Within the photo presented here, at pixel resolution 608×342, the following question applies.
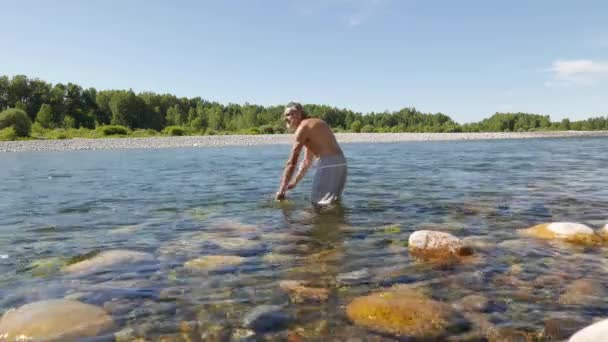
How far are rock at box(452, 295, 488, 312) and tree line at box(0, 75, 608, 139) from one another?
74173 mm

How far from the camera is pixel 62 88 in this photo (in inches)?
3871

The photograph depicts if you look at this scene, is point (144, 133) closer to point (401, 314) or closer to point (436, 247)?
point (436, 247)

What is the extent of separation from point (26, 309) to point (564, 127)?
16677cm

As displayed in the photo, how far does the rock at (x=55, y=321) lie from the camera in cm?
354

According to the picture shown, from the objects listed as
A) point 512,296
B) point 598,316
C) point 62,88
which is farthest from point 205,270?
point 62,88

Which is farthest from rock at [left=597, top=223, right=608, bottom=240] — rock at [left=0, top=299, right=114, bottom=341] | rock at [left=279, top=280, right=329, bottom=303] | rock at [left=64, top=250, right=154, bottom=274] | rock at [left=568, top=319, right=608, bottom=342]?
rock at [left=0, top=299, right=114, bottom=341]

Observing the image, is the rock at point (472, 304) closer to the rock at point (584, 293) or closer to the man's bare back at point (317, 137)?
the rock at point (584, 293)

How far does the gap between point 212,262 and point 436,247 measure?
9.47ft

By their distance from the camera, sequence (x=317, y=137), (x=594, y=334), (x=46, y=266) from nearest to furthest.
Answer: (x=594, y=334)
(x=46, y=266)
(x=317, y=137)

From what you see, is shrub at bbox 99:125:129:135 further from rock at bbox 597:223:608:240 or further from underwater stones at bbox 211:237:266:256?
rock at bbox 597:223:608:240

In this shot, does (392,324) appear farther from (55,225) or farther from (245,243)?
(55,225)

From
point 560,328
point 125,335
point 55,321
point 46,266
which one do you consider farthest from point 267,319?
point 46,266

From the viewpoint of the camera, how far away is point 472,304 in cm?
411

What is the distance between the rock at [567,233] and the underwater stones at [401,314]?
10.8 feet
